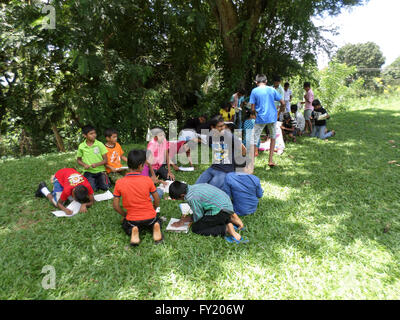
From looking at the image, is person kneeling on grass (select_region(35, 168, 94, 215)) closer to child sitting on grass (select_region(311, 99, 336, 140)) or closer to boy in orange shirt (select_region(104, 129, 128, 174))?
boy in orange shirt (select_region(104, 129, 128, 174))

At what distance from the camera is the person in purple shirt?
3502 mm

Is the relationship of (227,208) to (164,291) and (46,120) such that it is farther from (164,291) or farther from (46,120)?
(46,120)

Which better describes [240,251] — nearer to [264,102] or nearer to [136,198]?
[136,198]

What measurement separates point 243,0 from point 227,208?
880 centimetres

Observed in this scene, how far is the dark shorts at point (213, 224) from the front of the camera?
3063 mm

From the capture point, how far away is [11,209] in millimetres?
3957

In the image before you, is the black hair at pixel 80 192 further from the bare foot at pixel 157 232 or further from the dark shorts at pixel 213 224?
the dark shorts at pixel 213 224

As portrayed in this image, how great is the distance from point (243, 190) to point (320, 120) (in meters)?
5.09

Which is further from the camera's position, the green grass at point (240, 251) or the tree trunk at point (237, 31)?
the tree trunk at point (237, 31)

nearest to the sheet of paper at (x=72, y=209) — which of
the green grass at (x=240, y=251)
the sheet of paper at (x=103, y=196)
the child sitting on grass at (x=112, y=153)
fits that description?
the green grass at (x=240, y=251)

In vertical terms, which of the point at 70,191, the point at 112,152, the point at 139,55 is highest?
the point at 139,55

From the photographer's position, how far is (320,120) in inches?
287

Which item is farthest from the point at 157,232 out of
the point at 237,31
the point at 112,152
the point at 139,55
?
the point at 237,31

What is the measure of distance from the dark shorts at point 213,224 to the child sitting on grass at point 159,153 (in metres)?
1.85
